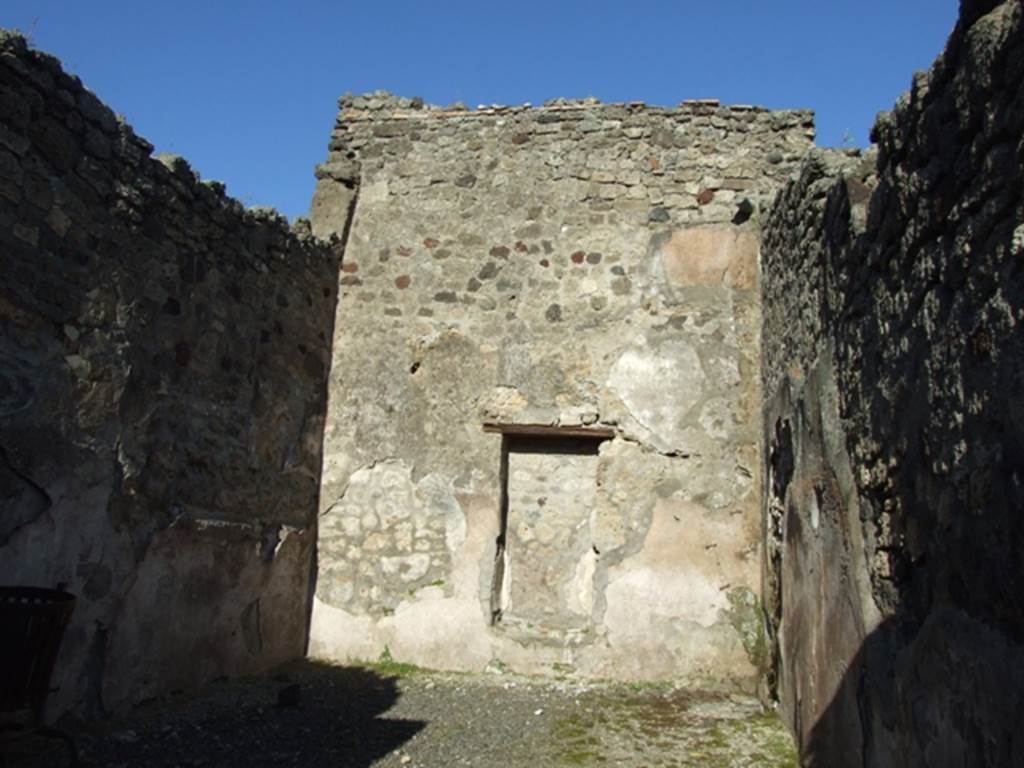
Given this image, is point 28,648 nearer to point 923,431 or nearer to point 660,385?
point 923,431

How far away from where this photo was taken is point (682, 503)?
5848 millimetres

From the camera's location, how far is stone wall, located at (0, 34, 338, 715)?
375cm

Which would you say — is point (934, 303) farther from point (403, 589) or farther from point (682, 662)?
point (403, 589)

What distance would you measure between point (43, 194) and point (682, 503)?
4113 millimetres

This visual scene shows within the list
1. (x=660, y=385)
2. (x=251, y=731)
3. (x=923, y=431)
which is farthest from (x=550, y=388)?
(x=923, y=431)

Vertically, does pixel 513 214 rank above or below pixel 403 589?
above

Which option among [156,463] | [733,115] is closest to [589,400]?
[733,115]

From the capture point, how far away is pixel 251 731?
4.18 m

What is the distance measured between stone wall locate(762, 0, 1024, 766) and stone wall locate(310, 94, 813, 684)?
168cm

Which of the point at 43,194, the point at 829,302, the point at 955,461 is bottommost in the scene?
the point at 955,461

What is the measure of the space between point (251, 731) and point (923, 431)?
3.33m

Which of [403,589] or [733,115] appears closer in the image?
[403,589]

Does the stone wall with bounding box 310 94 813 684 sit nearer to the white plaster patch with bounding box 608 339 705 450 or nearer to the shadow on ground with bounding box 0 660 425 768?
the white plaster patch with bounding box 608 339 705 450

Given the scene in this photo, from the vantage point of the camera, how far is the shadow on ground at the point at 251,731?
12.1 feet
